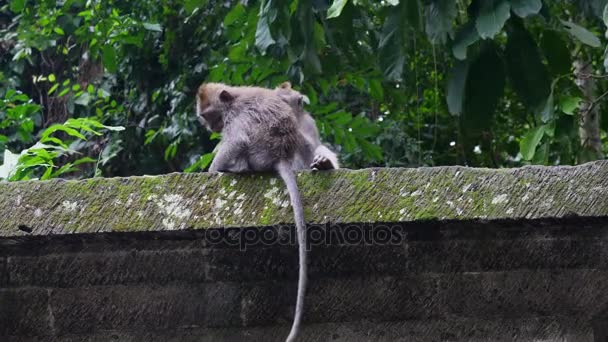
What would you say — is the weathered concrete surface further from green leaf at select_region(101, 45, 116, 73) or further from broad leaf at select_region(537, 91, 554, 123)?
A: green leaf at select_region(101, 45, 116, 73)

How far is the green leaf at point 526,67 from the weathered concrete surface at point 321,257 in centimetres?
65

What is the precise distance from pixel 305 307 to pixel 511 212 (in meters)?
0.74

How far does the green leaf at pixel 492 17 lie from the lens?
3213 millimetres

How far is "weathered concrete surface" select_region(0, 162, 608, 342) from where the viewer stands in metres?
2.90

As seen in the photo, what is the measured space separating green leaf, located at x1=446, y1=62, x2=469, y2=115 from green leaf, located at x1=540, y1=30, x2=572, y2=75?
1.43 feet

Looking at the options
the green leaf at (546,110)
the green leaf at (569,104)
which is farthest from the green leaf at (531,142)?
the green leaf at (546,110)

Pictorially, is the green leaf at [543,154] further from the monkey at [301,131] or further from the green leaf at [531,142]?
the monkey at [301,131]

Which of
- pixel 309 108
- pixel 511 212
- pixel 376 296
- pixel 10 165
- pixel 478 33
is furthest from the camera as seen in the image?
pixel 309 108

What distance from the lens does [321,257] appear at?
10.1 ft

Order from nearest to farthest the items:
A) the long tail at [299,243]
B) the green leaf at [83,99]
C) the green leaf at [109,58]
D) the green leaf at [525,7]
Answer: the long tail at [299,243], the green leaf at [525,7], the green leaf at [109,58], the green leaf at [83,99]

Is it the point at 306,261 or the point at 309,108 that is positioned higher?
the point at 306,261

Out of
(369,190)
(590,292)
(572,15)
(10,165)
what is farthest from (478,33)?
(572,15)

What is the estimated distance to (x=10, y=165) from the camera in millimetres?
4176

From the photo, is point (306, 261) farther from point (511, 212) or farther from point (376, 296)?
point (511, 212)
